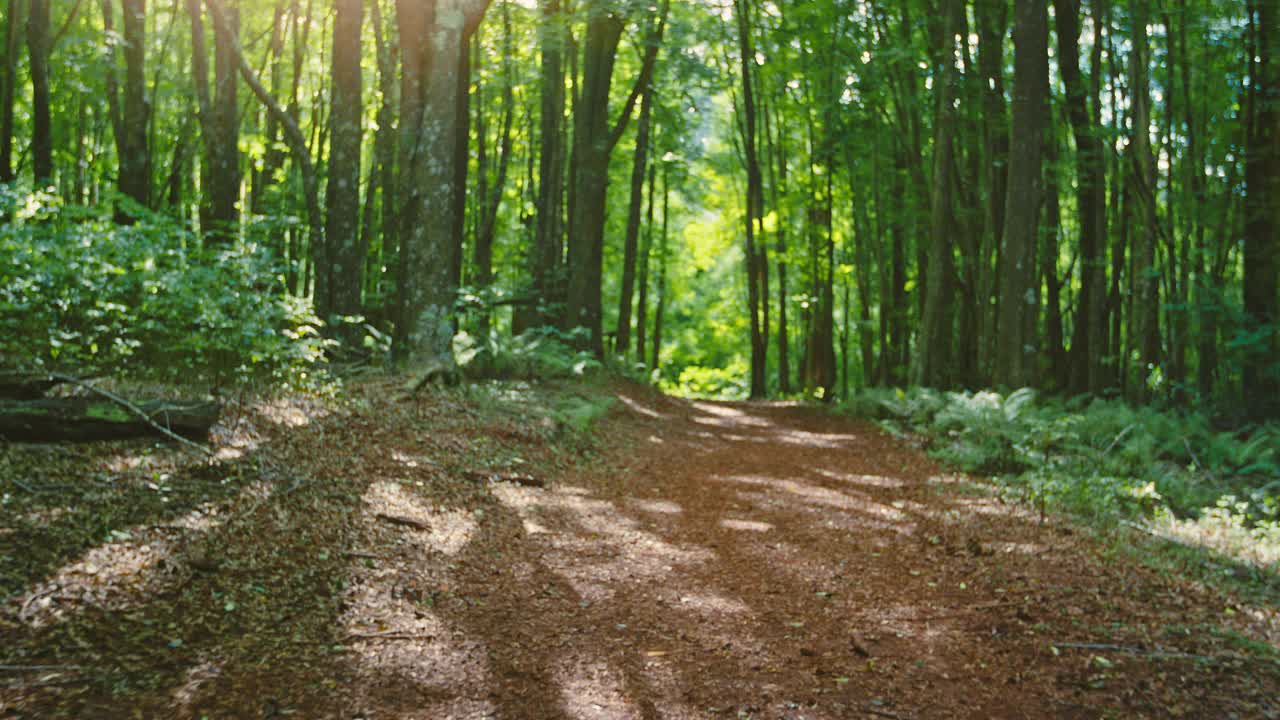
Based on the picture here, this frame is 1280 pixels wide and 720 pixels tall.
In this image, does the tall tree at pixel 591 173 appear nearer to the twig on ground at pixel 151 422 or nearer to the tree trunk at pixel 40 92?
the tree trunk at pixel 40 92

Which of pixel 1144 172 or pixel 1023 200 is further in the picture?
pixel 1144 172

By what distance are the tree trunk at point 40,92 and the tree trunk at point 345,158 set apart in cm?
679

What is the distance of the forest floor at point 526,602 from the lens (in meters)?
3.71

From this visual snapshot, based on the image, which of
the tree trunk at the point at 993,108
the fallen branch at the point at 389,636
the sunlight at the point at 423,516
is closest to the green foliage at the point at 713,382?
→ the tree trunk at the point at 993,108

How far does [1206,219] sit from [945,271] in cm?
636

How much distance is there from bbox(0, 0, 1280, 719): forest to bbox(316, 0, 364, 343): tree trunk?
0.07 m

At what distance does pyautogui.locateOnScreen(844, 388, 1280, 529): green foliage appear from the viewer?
25.4 feet

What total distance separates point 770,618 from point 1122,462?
6623 mm

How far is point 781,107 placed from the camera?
879 inches

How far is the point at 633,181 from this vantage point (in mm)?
21000

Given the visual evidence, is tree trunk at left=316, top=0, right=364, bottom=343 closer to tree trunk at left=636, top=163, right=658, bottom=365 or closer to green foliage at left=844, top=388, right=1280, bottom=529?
green foliage at left=844, top=388, right=1280, bottom=529

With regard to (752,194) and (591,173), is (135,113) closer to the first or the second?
(591,173)

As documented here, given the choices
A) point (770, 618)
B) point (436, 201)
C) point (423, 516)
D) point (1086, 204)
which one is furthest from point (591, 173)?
point (770, 618)

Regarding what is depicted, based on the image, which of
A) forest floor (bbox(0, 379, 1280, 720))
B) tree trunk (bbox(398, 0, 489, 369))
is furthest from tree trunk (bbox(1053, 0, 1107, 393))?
tree trunk (bbox(398, 0, 489, 369))
